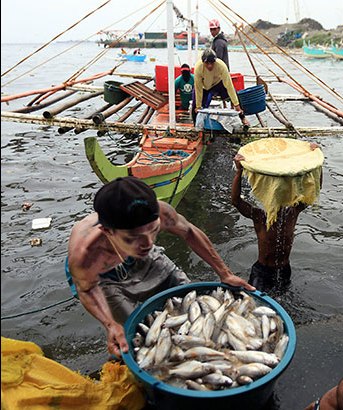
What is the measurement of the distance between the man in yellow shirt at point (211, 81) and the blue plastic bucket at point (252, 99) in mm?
247

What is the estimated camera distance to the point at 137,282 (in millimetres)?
3875

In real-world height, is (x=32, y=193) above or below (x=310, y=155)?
below

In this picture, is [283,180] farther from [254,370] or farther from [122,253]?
[254,370]

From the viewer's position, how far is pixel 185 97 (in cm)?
1202

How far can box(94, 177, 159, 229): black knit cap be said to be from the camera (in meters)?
2.72

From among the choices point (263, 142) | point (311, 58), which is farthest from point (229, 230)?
point (311, 58)

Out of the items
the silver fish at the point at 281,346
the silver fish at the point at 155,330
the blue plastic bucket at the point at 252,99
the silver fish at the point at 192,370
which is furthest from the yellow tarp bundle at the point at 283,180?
the blue plastic bucket at the point at 252,99

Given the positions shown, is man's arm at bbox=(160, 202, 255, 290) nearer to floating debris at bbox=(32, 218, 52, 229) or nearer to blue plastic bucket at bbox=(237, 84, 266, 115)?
floating debris at bbox=(32, 218, 52, 229)

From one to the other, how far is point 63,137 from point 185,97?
20.4 ft

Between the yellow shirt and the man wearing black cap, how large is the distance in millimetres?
6010

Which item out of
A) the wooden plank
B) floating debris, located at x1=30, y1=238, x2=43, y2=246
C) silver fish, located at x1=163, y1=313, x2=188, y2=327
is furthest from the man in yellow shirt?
silver fish, located at x1=163, y1=313, x2=188, y2=327

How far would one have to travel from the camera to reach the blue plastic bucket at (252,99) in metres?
9.52

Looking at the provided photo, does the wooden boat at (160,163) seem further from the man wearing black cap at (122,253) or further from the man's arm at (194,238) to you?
the man's arm at (194,238)

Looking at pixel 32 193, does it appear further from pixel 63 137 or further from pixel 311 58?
pixel 311 58
